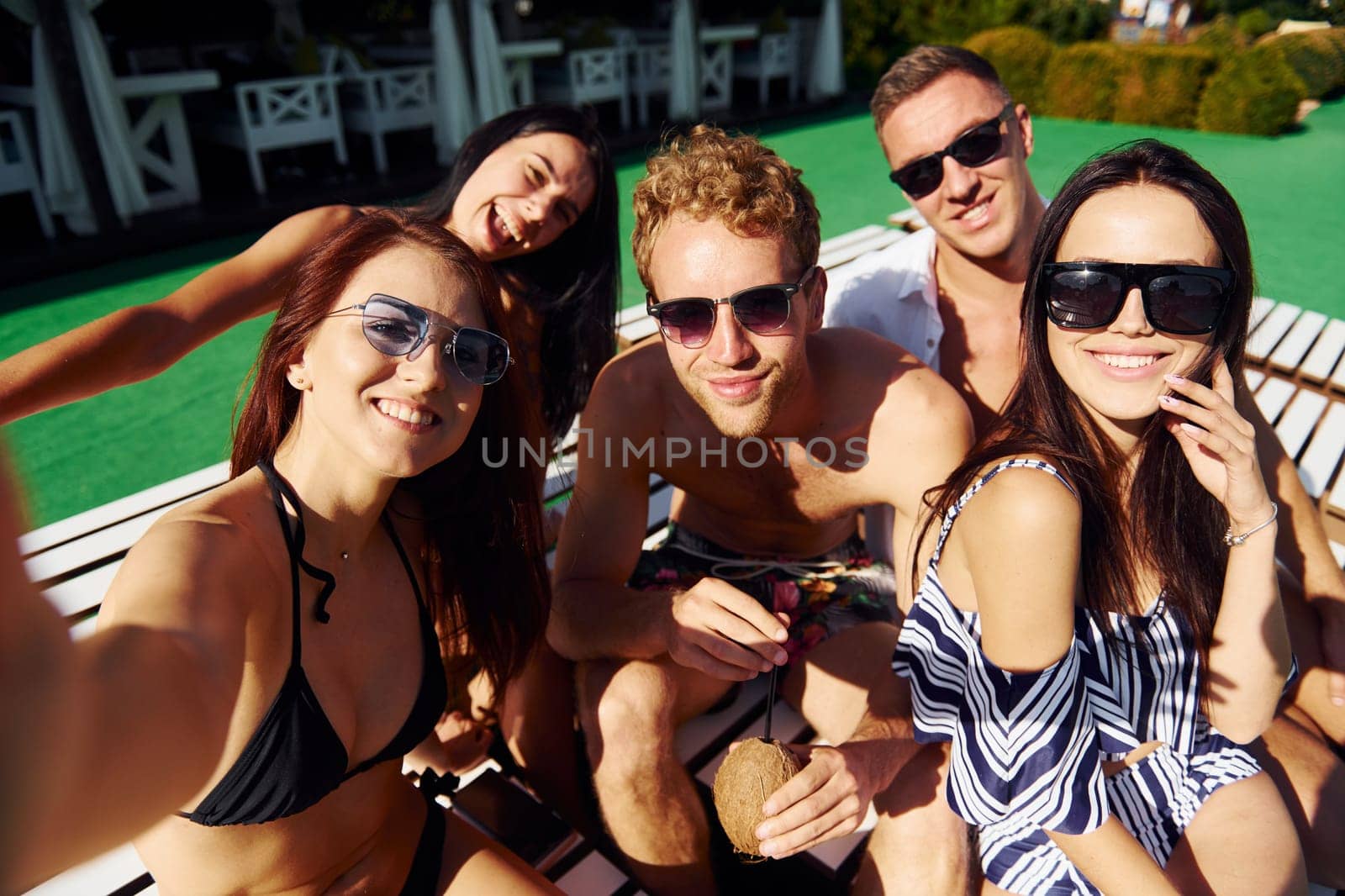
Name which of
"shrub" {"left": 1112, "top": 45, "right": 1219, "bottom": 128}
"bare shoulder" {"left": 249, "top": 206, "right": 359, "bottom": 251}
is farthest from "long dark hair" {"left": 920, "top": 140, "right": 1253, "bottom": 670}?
"shrub" {"left": 1112, "top": 45, "right": 1219, "bottom": 128}

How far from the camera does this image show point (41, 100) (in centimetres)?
748

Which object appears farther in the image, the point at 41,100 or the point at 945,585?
the point at 41,100

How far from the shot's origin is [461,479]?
1.96 metres

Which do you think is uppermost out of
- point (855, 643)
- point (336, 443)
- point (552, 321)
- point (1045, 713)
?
point (336, 443)

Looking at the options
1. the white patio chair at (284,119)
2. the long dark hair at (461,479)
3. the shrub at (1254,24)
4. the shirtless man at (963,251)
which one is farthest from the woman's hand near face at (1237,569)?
the shrub at (1254,24)

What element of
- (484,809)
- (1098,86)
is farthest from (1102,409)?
(1098,86)

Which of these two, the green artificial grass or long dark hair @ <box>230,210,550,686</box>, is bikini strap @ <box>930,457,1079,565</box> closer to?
long dark hair @ <box>230,210,550,686</box>

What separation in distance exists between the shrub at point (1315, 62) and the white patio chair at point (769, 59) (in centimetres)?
780

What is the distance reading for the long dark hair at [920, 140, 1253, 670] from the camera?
71.5 inches

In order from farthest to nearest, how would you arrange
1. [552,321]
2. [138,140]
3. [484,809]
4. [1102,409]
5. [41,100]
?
[138,140]
[41,100]
[552,321]
[484,809]
[1102,409]

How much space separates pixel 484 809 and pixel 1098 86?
14.5 m

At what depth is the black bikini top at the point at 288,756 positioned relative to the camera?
144 cm

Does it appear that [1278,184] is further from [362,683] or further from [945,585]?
[362,683]

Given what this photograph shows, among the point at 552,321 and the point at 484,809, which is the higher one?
the point at 552,321
